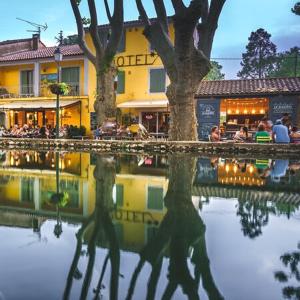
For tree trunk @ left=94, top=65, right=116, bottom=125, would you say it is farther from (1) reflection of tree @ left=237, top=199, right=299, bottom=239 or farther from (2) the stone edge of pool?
(1) reflection of tree @ left=237, top=199, right=299, bottom=239

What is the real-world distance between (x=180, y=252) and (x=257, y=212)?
198 centimetres

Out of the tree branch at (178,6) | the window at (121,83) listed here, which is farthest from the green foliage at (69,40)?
the tree branch at (178,6)

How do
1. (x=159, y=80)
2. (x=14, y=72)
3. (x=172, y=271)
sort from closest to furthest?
(x=172, y=271)
(x=159, y=80)
(x=14, y=72)

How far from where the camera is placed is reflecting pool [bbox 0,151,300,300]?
8.52 ft

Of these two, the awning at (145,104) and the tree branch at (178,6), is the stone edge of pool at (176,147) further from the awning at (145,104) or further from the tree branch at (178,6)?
the awning at (145,104)

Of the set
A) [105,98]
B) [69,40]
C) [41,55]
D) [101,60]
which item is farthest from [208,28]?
[69,40]

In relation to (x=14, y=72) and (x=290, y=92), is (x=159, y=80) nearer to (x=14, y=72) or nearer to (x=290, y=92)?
(x=290, y=92)

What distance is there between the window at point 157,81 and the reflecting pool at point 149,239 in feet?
58.8

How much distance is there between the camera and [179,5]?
40.4 ft

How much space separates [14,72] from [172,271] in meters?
29.9

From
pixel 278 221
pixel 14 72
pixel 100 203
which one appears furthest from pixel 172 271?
pixel 14 72

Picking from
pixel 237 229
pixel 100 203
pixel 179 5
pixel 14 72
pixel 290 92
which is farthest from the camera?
pixel 14 72

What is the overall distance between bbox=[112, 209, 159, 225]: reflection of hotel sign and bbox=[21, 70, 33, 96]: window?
26416 millimetres

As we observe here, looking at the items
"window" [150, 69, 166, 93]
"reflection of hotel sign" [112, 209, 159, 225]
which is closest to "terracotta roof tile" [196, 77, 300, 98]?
"window" [150, 69, 166, 93]
